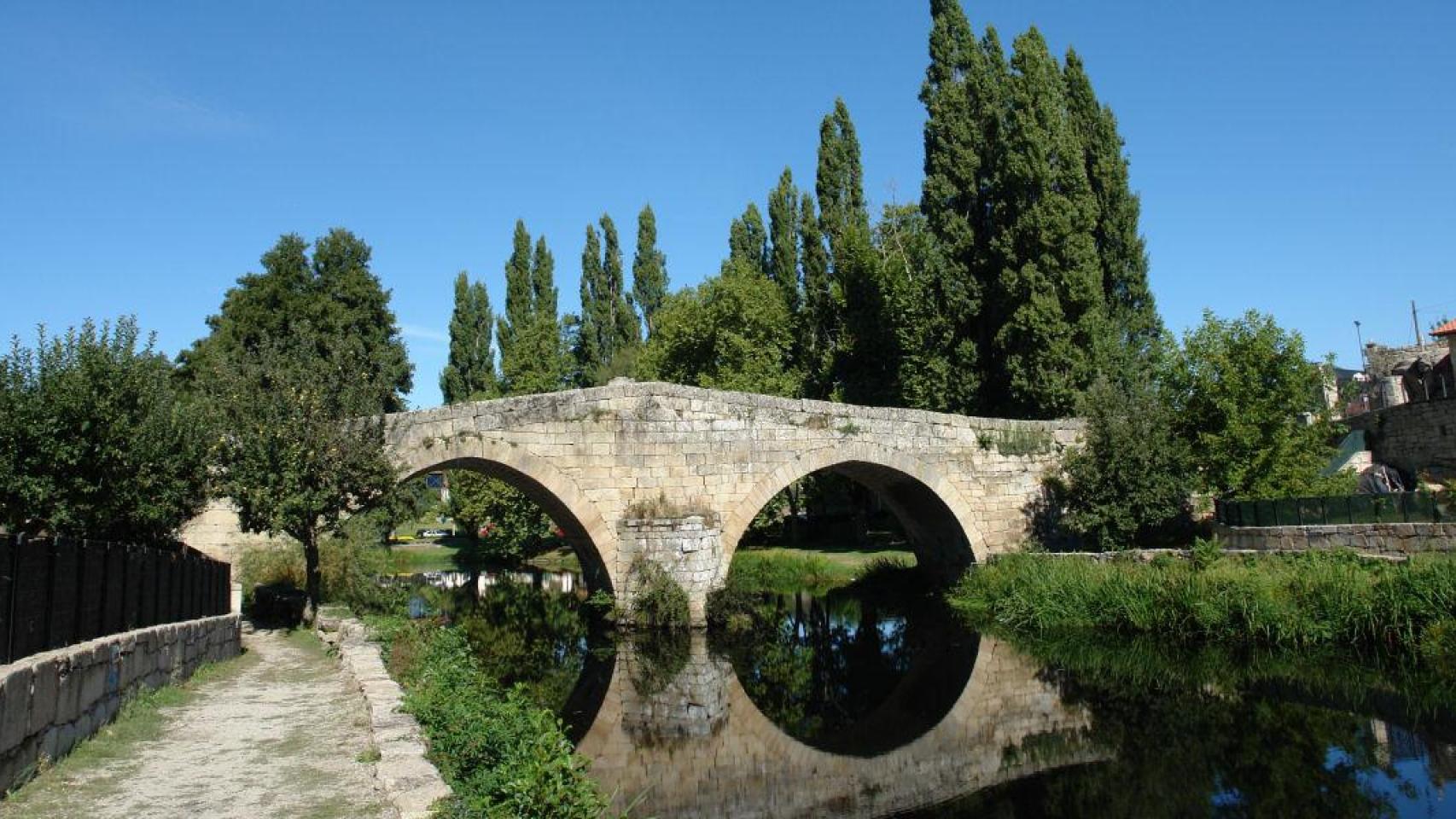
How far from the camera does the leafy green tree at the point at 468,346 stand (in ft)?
143

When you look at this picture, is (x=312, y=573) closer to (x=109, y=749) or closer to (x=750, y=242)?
(x=109, y=749)

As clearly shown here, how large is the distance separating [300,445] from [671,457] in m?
6.04

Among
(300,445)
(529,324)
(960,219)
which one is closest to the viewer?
(300,445)

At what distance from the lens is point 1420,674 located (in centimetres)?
1081

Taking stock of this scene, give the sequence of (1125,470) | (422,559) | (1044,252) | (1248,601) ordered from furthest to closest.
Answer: (422,559) < (1044,252) < (1125,470) < (1248,601)

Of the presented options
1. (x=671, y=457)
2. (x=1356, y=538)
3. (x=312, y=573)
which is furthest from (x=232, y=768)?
(x=1356, y=538)

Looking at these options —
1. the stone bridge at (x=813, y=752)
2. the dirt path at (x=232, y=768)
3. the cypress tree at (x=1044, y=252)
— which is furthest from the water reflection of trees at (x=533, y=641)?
the cypress tree at (x=1044, y=252)

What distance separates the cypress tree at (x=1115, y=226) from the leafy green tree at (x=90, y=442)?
21238mm

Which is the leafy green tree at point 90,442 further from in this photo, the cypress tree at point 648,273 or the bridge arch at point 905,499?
the cypress tree at point 648,273

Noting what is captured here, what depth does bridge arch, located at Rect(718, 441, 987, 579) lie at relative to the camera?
688 inches

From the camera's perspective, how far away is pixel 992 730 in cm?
998

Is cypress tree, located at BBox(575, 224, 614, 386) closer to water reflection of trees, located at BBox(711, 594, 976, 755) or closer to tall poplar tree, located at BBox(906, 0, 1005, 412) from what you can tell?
tall poplar tree, located at BBox(906, 0, 1005, 412)

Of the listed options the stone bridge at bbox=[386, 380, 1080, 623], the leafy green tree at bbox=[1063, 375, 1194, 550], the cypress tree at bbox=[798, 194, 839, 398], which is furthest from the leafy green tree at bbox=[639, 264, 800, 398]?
the leafy green tree at bbox=[1063, 375, 1194, 550]

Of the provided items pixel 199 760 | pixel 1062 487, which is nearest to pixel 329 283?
pixel 1062 487
